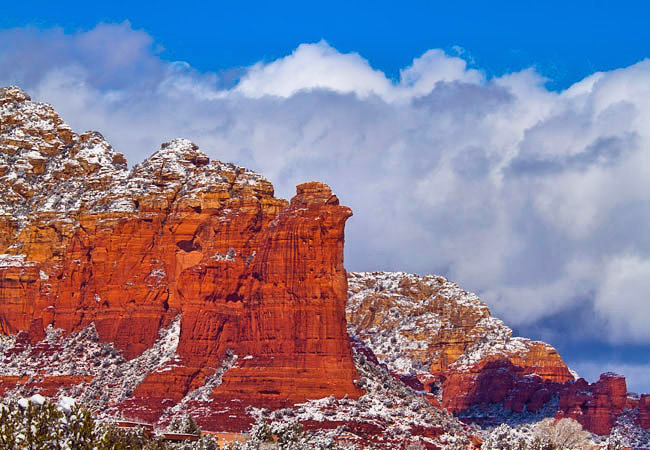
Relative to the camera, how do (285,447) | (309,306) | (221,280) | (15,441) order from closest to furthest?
(15,441) < (285,447) < (309,306) < (221,280)

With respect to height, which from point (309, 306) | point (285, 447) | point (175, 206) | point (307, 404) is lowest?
point (285, 447)

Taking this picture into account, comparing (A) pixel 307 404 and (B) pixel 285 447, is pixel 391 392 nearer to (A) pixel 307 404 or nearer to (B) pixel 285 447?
(A) pixel 307 404

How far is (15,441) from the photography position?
Result: 85.1 m

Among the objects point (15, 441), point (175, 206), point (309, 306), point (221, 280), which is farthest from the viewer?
point (175, 206)

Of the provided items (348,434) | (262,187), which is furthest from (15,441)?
(262,187)

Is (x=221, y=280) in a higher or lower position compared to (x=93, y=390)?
higher

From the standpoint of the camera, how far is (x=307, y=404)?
531 feet

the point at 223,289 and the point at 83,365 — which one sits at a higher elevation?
the point at 223,289

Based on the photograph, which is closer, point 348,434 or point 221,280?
point 348,434

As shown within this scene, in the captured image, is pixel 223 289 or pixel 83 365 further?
pixel 83 365

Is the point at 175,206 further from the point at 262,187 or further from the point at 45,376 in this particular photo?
the point at 45,376

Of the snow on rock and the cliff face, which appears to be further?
the snow on rock

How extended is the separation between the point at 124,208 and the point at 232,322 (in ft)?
88.8

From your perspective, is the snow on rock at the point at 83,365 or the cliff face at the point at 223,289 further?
the snow on rock at the point at 83,365
